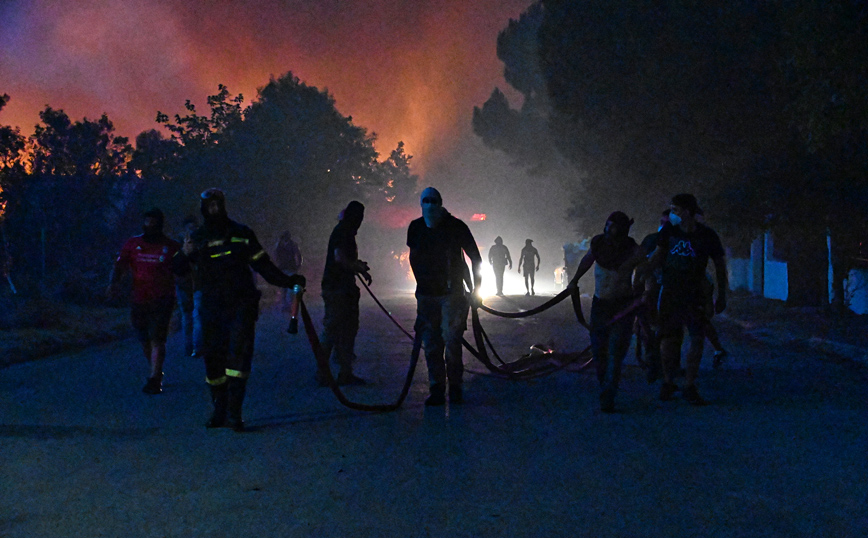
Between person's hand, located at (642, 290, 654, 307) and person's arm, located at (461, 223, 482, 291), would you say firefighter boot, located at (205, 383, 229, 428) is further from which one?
person's hand, located at (642, 290, 654, 307)

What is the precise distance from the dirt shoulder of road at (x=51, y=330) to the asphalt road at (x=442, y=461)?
3594 millimetres

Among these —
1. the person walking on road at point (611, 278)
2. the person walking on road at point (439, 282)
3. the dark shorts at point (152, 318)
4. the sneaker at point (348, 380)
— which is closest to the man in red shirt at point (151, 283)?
the dark shorts at point (152, 318)

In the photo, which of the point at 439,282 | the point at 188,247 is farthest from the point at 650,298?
the point at 188,247

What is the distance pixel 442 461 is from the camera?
221 inches

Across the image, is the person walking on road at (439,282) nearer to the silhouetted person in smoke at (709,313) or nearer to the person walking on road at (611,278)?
the person walking on road at (611,278)

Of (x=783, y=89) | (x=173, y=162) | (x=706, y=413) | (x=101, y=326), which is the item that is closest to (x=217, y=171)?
(x=173, y=162)

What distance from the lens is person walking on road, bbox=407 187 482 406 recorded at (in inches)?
304

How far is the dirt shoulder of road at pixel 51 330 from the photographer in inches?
499

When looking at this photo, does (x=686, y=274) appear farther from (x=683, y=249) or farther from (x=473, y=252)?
(x=473, y=252)

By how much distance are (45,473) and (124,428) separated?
1418mm

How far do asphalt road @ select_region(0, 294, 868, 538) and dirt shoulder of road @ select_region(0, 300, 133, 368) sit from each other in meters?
3.59

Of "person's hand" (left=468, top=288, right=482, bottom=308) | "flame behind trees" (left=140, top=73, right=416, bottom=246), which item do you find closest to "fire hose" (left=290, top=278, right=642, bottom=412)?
"person's hand" (left=468, top=288, right=482, bottom=308)

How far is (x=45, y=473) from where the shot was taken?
17.5 feet

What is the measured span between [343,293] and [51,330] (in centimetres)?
856
